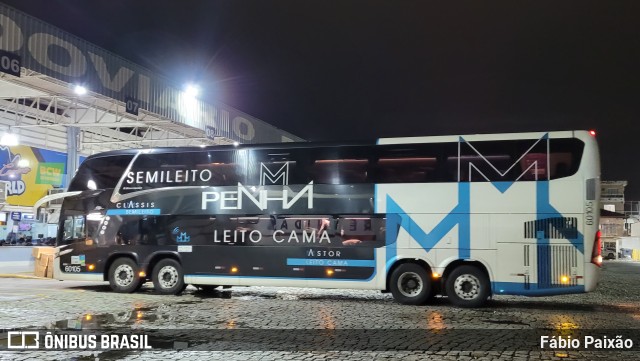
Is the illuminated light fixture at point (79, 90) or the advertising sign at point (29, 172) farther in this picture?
the advertising sign at point (29, 172)

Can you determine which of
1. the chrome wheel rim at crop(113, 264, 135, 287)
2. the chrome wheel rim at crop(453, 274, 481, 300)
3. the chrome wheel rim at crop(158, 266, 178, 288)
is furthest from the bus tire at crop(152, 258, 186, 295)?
the chrome wheel rim at crop(453, 274, 481, 300)

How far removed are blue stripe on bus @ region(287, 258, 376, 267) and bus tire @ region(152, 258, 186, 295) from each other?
2.90m

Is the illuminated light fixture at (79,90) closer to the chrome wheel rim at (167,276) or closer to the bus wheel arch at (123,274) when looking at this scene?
the bus wheel arch at (123,274)

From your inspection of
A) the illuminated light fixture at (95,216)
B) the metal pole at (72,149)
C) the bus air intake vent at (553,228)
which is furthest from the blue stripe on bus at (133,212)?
the metal pole at (72,149)

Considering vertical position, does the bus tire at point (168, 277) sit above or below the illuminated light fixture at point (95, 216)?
below

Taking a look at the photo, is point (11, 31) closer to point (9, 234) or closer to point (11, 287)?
point (11, 287)

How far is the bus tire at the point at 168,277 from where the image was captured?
42.2ft

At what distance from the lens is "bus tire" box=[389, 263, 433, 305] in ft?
37.1

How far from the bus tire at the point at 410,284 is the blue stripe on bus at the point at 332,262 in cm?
61

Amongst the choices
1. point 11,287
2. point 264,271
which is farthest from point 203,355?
point 11,287

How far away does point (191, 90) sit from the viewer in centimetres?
2145

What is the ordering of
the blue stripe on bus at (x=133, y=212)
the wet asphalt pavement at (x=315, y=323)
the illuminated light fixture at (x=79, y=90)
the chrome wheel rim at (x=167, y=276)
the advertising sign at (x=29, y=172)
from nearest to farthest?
the wet asphalt pavement at (x=315, y=323), the chrome wheel rim at (x=167, y=276), the blue stripe on bus at (x=133, y=212), the illuminated light fixture at (x=79, y=90), the advertising sign at (x=29, y=172)

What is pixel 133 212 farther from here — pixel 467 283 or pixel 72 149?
pixel 72 149

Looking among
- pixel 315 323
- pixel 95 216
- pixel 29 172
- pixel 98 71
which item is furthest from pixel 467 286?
pixel 29 172
